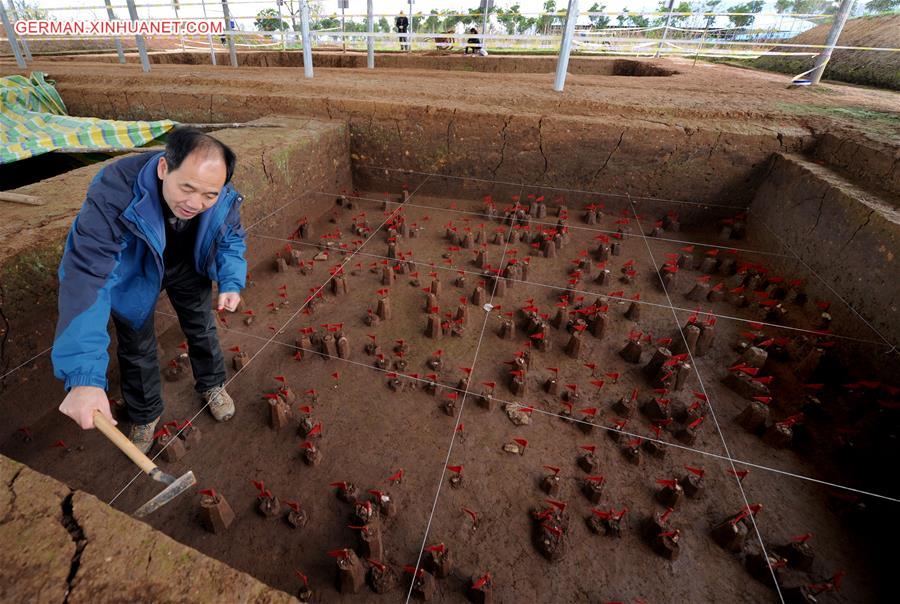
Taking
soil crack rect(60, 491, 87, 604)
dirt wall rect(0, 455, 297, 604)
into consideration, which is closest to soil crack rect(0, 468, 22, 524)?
dirt wall rect(0, 455, 297, 604)

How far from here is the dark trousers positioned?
2156 millimetres

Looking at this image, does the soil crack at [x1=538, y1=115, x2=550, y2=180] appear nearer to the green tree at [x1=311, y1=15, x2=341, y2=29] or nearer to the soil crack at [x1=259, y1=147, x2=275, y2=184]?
the soil crack at [x1=259, y1=147, x2=275, y2=184]

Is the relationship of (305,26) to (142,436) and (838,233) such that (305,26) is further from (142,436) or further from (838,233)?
(838,233)

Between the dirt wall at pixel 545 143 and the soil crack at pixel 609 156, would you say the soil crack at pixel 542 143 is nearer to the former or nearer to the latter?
the dirt wall at pixel 545 143

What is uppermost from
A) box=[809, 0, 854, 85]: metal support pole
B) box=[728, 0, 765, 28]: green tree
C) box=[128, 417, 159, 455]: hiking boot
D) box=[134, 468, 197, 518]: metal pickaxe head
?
box=[728, 0, 765, 28]: green tree

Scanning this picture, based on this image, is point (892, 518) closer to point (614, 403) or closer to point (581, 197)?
point (614, 403)

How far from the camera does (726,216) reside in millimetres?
4797

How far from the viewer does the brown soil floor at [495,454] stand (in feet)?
6.45

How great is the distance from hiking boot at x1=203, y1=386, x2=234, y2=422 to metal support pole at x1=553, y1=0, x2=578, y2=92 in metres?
5.68

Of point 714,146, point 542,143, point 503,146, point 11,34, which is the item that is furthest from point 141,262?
point 11,34

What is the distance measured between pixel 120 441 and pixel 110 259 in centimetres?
73

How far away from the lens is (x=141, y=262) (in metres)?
1.90

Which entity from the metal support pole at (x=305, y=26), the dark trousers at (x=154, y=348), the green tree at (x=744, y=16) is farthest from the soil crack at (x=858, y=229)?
the green tree at (x=744, y=16)

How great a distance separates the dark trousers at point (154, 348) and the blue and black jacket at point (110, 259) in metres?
0.17
